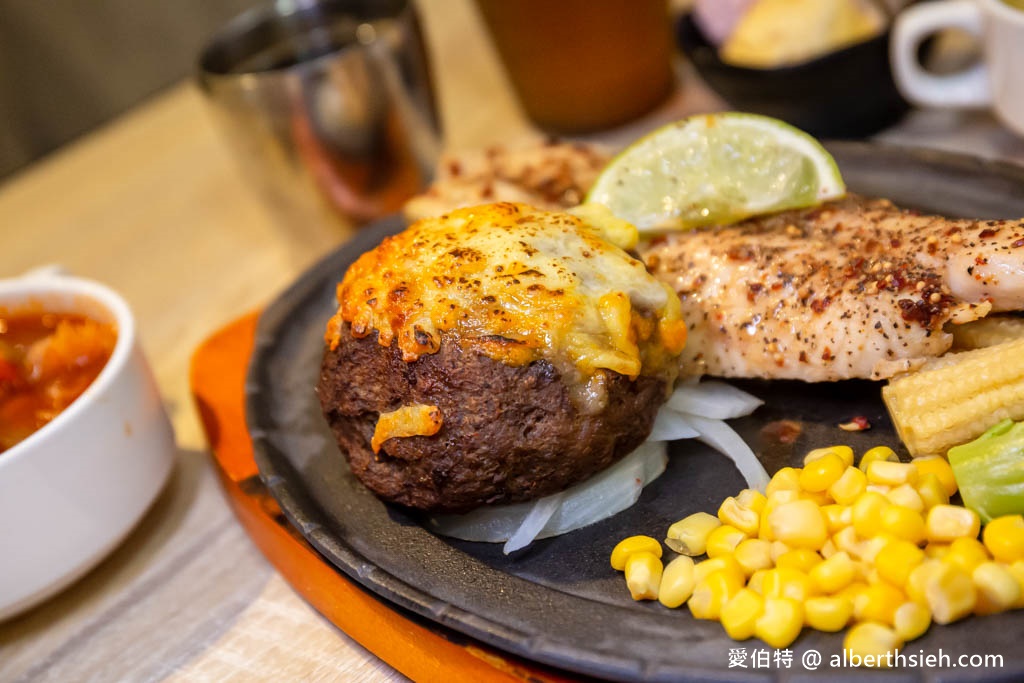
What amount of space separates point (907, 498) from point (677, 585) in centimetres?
48

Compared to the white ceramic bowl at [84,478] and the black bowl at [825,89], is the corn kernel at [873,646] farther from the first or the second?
the black bowl at [825,89]

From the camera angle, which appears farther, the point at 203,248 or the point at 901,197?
the point at 203,248

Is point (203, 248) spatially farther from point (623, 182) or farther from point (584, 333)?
point (584, 333)

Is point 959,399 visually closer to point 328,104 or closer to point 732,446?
point 732,446

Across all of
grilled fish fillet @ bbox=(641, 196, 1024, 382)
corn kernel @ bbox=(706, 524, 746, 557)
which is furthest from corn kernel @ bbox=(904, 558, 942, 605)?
grilled fish fillet @ bbox=(641, 196, 1024, 382)

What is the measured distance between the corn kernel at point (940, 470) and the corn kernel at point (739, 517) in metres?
0.34

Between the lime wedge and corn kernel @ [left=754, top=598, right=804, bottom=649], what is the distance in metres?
1.15

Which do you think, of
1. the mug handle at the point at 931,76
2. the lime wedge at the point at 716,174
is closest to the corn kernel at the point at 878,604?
the lime wedge at the point at 716,174

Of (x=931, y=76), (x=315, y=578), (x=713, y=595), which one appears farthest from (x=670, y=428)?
(x=931, y=76)

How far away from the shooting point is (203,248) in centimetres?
429

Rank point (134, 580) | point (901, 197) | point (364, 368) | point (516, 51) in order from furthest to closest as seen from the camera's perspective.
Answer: point (516, 51), point (901, 197), point (134, 580), point (364, 368)

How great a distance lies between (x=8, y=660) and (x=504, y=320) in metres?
1.53

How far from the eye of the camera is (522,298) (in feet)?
6.54

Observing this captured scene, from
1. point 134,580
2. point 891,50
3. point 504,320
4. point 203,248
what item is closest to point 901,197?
point 891,50
